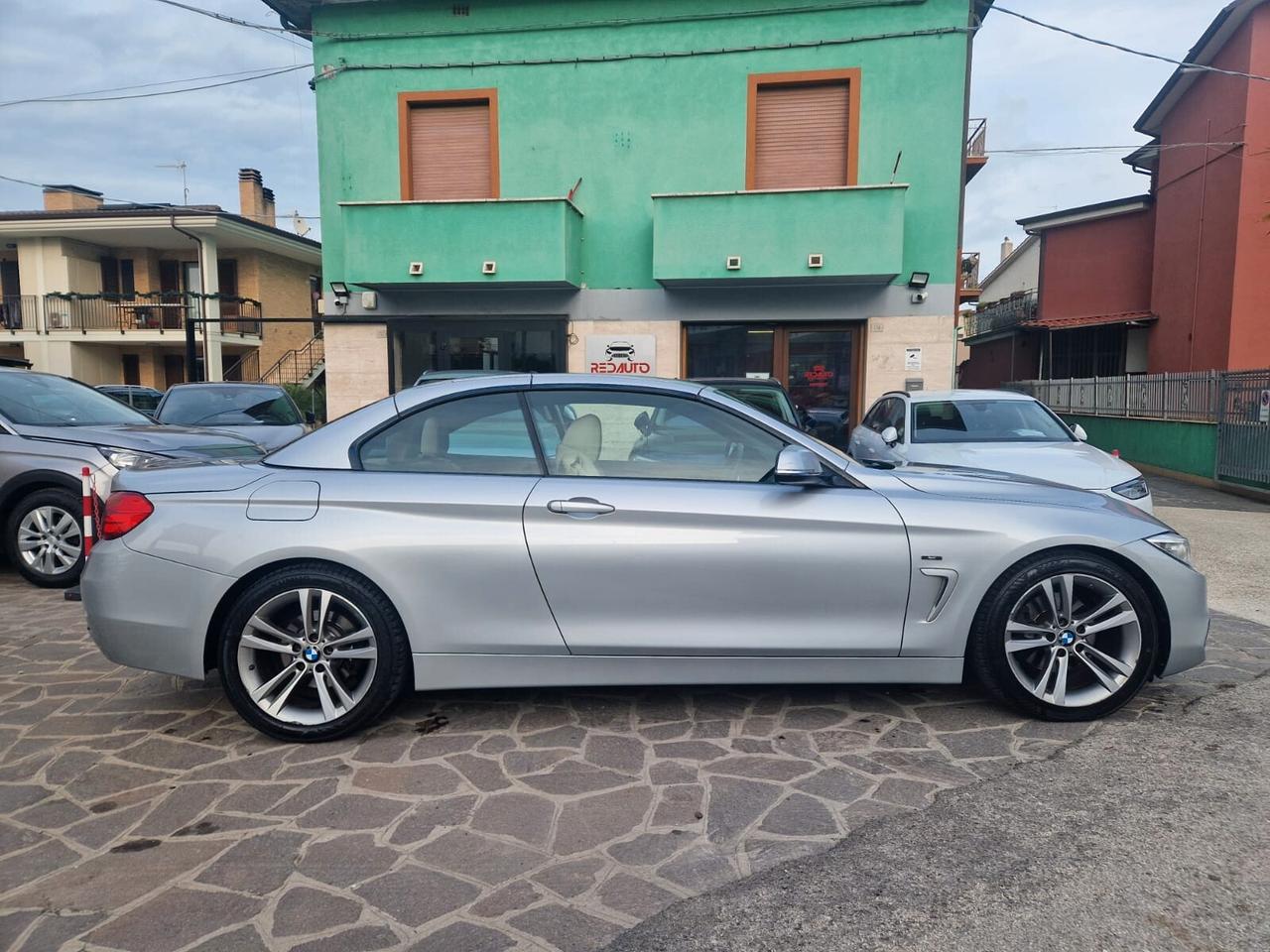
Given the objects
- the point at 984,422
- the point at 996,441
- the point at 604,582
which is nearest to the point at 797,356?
the point at 984,422

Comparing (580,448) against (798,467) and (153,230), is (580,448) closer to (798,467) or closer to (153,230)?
(798,467)

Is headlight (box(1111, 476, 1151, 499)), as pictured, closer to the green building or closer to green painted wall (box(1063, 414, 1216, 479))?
the green building

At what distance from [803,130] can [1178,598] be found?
10465mm

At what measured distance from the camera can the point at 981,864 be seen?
98.0 inches

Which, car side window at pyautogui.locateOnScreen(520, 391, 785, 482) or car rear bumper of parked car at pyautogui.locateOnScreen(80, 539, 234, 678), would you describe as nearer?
car rear bumper of parked car at pyautogui.locateOnScreen(80, 539, 234, 678)

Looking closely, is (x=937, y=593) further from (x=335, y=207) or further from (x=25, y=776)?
(x=335, y=207)

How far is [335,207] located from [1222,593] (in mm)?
12803

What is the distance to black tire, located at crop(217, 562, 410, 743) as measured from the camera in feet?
10.8

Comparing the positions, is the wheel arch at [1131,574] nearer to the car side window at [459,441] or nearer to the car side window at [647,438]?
the car side window at [647,438]

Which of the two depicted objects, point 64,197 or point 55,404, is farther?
point 64,197

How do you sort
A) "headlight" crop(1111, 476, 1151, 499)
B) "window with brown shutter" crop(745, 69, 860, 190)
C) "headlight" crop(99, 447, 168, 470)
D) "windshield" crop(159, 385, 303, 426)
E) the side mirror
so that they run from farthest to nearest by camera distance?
"window with brown shutter" crop(745, 69, 860, 190)
"windshield" crop(159, 385, 303, 426)
"headlight" crop(1111, 476, 1151, 499)
"headlight" crop(99, 447, 168, 470)
the side mirror

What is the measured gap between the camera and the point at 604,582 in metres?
3.32

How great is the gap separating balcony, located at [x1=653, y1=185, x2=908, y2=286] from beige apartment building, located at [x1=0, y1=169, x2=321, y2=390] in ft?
51.5

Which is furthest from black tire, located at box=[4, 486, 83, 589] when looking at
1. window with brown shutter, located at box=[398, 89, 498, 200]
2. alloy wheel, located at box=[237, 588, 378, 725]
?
window with brown shutter, located at box=[398, 89, 498, 200]
